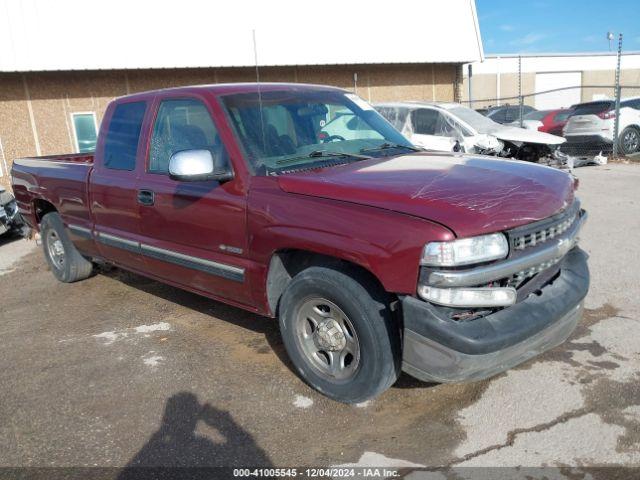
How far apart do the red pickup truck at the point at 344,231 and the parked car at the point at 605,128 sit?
12408mm

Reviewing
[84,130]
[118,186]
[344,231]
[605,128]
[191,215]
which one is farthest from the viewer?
[605,128]

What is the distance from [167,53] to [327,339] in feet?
39.6

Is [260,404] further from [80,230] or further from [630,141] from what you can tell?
[630,141]

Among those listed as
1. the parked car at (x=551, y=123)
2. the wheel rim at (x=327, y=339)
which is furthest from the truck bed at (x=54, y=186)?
the parked car at (x=551, y=123)

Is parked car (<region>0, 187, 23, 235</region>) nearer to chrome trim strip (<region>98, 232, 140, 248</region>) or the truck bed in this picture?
the truck bed

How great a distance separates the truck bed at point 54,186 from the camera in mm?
5312

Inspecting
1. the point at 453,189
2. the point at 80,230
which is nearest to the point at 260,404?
the point at 453,189

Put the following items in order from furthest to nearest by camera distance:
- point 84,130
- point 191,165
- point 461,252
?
point 84,130 < point 191,165 < point 461,252

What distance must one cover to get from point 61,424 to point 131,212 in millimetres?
1781

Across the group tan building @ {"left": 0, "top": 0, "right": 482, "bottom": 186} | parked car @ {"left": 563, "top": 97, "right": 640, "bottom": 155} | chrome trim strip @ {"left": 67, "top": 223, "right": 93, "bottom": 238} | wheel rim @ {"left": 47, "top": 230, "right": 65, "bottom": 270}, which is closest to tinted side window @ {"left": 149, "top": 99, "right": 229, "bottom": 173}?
chrome trim strip @ {"left": 67, "top": 223, "right": 93, "bottom": 238}

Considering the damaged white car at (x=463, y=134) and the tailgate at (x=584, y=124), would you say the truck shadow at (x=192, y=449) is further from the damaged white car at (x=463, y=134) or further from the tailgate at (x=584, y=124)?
the tailgate at (x=584, y=124)

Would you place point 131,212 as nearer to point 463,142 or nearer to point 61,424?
point 61,424

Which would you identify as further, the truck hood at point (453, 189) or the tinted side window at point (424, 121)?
the tinted side window at point (424, 121)

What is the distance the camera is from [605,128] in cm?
1478
